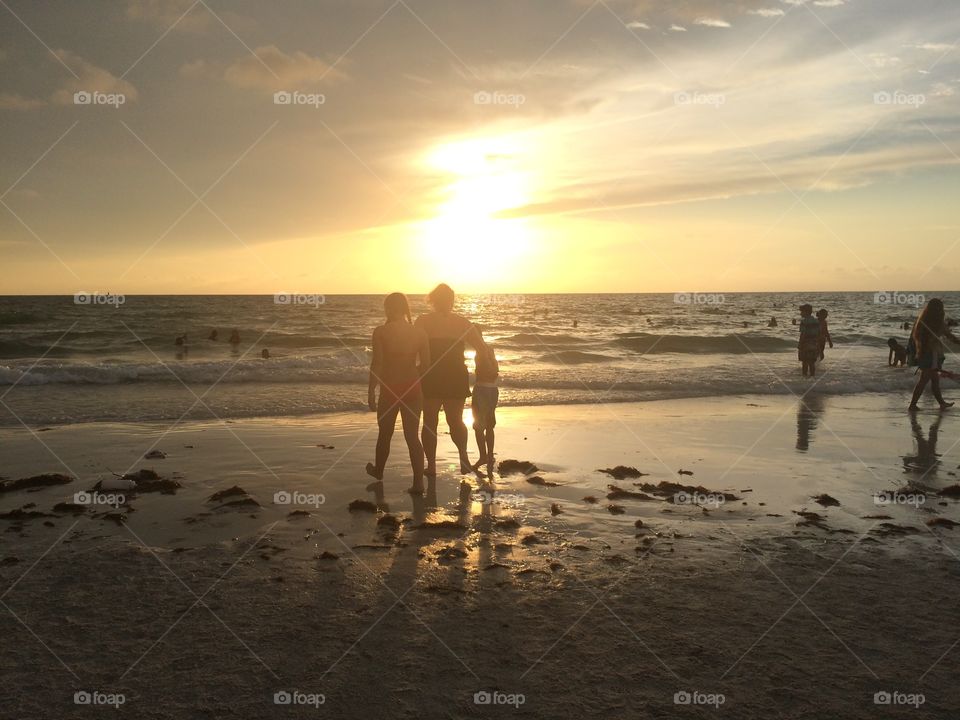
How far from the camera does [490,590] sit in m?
5.29

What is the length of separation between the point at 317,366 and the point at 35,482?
16266 mm

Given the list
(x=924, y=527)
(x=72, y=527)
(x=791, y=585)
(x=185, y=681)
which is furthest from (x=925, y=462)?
(x=72, y=527)

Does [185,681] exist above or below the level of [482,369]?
below

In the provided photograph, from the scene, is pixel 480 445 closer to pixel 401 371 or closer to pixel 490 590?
pixel 401 371

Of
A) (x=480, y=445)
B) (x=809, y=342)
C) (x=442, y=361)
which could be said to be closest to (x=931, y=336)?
(x=809, y=342)

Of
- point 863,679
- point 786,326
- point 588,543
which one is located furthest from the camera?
point 786,326

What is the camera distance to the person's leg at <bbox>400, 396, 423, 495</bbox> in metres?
8.28

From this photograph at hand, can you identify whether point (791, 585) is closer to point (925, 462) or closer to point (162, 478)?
point (925, 462)

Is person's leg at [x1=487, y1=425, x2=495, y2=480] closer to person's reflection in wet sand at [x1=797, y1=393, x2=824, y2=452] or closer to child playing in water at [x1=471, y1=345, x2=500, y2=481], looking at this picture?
child playing in water at [x1=471, y1=345, x2=500, y2=481]

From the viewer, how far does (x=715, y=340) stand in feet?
137

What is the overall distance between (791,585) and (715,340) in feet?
126

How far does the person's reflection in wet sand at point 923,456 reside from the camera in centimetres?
968

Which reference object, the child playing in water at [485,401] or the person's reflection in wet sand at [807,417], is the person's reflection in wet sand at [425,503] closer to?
the child playing in water at [485,401]

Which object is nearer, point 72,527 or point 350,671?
point 350,671
